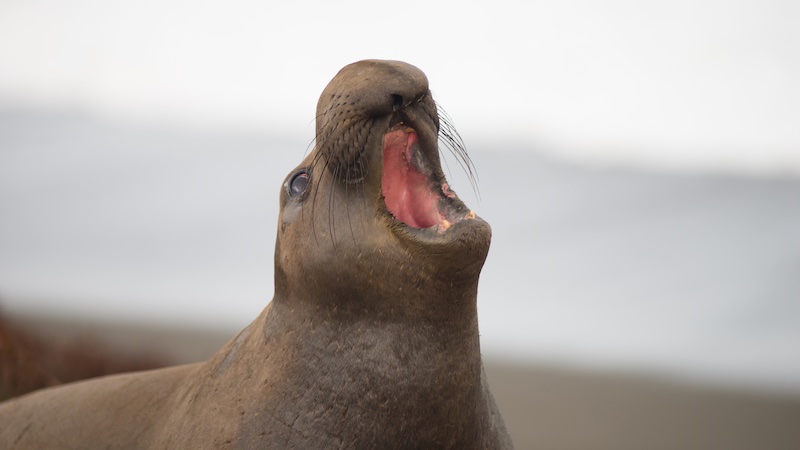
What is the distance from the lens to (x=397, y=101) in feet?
5.32

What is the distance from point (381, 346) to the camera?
5.28 ft

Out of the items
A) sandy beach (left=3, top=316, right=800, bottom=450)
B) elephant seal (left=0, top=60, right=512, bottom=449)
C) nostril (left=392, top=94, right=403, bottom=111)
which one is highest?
nostril (left=392, top=94, right=403, bottom=111)

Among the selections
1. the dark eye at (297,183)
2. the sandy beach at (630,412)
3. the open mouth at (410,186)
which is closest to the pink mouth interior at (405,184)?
the open mouth at (410,186)

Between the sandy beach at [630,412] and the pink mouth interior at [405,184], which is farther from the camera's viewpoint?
the sandy beach at [630,412]

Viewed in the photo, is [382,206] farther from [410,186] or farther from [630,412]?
[630,412]

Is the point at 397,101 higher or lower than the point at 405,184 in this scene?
higher

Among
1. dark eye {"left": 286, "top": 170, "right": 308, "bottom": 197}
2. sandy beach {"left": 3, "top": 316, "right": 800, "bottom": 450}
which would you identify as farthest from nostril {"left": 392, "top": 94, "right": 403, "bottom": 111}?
sandy beach {"left": 3, "top": 316, "right": 800, "bottom": 450}

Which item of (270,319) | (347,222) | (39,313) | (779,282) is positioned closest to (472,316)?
(347,222)

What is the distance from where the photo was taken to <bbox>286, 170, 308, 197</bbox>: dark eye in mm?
1794

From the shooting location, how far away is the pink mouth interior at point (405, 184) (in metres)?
1.66

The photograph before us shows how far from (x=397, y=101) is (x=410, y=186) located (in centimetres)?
16

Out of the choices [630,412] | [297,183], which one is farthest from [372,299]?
[630,412]

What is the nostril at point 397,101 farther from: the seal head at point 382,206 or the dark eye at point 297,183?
the dark eye at point 297,183

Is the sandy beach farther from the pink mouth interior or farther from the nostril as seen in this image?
the nostril
